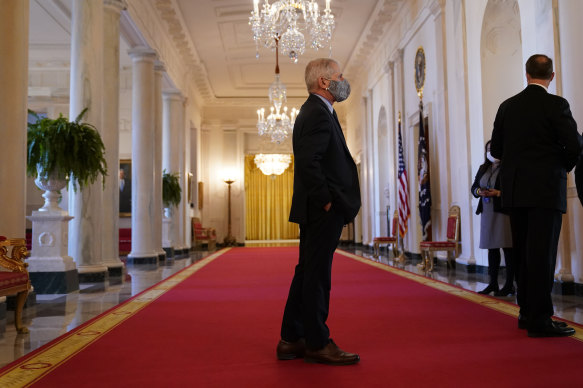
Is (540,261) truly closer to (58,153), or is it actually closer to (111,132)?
(58,153)

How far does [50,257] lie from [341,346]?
14.2 feet

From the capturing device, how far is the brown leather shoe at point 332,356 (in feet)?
8.73

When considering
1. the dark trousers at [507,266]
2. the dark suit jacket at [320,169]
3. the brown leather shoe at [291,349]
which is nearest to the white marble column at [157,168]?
the dark trousers at [507,266]

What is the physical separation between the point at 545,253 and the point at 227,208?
17497 millimetres

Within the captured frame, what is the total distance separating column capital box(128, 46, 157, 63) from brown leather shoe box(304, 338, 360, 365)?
9794mm

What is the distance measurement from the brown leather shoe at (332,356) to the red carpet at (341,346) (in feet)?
0.16

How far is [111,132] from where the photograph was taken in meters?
8.23

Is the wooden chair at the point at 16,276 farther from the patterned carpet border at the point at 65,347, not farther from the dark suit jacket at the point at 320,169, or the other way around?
the dark suit jacket at the point at 320,169

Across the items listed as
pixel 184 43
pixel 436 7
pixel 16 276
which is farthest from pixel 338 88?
pixel 184 43

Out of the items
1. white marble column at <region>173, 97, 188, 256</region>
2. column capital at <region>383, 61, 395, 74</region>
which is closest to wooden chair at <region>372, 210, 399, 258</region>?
column capital at <region>383, 61, 395, 74</region>

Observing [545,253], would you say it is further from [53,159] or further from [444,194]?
[444,194]

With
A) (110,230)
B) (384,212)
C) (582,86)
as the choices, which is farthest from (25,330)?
(384,212)

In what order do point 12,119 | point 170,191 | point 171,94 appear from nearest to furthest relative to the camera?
point 12,119 → point 170,191 → point 171,94

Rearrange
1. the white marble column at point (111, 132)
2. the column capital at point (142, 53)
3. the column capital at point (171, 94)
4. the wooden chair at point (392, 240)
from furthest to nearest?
the column capital at point (171, 94), the wooden chair at point (392, 240), the column capital at point (142, 53), the white marble column at point (111, 132)
